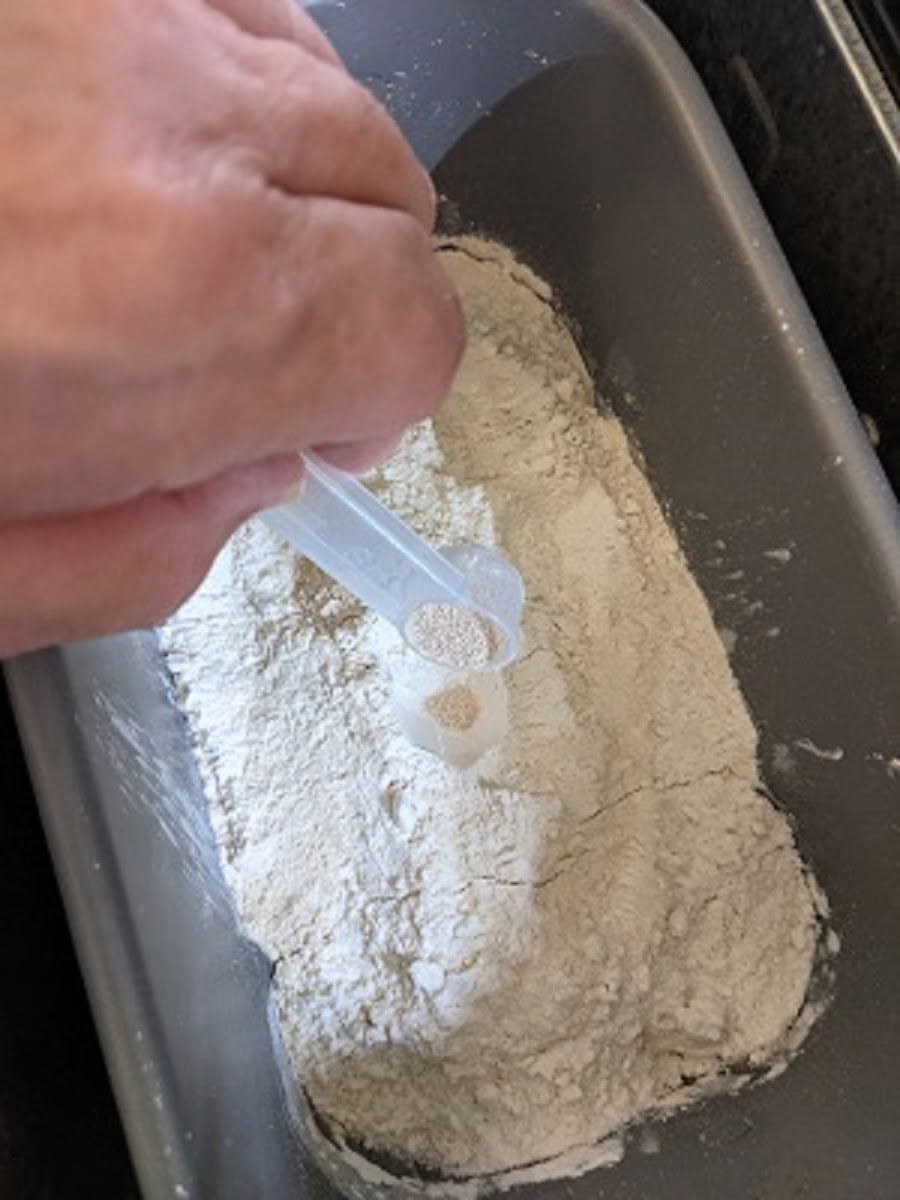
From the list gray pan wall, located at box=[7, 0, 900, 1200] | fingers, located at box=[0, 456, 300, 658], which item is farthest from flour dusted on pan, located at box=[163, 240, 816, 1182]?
fingers, located at box=[0, 456, 300, 658]

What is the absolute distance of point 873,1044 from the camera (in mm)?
653

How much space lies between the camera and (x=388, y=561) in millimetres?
624

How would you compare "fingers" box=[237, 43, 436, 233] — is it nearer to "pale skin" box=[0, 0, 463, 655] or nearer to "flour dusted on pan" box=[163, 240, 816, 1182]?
"pale skin" box=[0, 0, 463, 655]

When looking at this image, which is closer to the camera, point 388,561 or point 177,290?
point 177,290

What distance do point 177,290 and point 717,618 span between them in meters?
0.43

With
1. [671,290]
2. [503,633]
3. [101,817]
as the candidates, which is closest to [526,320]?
[671,290]

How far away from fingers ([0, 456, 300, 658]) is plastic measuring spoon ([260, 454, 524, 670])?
0.38ft

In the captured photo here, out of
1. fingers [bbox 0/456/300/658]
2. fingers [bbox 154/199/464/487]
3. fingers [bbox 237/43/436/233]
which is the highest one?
fingers [bbox 237/43/436/233]

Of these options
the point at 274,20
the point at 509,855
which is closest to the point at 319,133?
the point at 274,20

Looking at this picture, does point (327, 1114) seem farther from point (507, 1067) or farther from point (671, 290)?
point (671, 290)

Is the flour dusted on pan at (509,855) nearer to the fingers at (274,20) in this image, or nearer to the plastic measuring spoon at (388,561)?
the plastic measuring spoon at (388,561)

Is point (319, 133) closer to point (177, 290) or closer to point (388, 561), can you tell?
point (177, 290)

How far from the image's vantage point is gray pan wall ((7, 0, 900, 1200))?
0.57m

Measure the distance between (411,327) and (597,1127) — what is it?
0.41 metres
